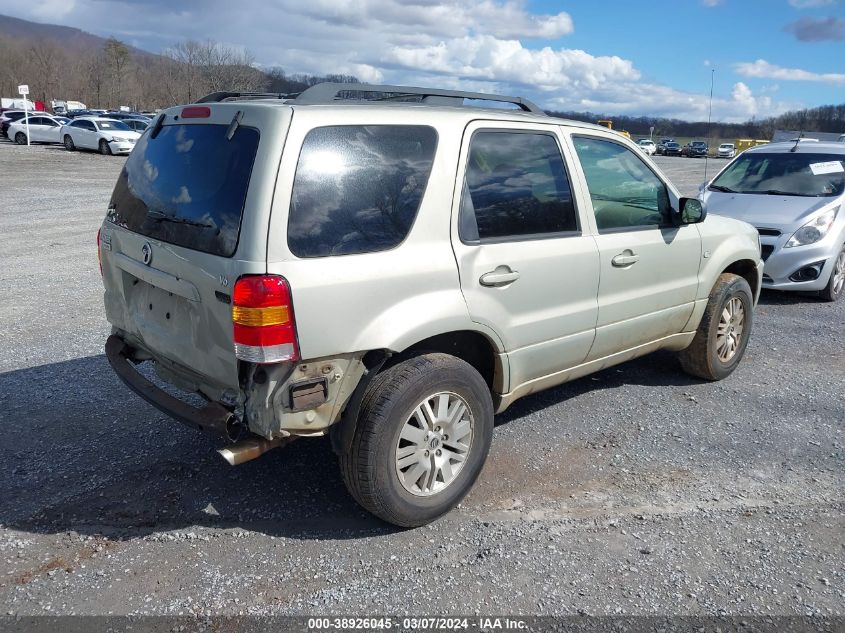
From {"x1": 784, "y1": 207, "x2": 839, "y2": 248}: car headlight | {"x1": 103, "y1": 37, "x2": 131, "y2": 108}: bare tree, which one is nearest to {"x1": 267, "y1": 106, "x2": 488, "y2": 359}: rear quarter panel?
{"x1": 784, "y1": 207, "x2": 839, "y2": 248}: car headlight

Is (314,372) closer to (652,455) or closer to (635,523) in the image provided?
(635,523)

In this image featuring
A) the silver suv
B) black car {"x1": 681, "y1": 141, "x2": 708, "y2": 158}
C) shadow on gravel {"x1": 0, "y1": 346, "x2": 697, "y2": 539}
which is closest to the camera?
the silver suv

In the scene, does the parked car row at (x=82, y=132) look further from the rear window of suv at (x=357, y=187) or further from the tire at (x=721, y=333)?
the rear window of suv at (x=357, y=187)

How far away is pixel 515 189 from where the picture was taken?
3.74m

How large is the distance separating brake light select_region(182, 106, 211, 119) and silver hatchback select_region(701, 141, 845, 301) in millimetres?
6239

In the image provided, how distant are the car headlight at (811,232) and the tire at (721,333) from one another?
2772mm

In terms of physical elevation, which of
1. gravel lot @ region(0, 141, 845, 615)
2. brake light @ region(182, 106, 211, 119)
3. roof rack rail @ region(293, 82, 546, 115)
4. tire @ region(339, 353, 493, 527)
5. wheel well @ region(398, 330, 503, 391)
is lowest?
gravel lot @ region(0, 141, 845, 615)

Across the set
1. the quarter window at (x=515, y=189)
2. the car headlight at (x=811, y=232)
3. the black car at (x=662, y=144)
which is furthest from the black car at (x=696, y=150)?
the quarter window at (x=515, y=189)

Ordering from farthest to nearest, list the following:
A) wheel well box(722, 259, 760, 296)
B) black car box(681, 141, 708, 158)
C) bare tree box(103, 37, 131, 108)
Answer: bare tree box(103, 37, 131, 108) < black car box(681, 141, 708, 158) < wheel well box(722, 259, 760, 296)

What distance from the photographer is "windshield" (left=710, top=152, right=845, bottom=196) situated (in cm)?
840

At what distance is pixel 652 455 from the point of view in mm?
4258

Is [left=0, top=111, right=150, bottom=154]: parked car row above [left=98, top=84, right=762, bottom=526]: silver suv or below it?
above

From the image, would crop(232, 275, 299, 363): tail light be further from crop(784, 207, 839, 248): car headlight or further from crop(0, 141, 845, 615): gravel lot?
crop(784, 207, 839, 248): car headlight

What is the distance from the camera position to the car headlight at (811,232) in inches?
304
